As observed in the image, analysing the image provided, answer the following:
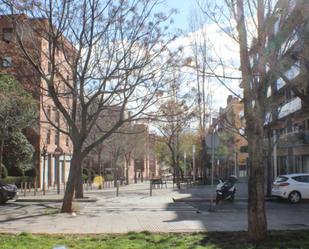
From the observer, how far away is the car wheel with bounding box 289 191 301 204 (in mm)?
27469

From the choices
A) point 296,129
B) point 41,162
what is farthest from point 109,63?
point 41,162

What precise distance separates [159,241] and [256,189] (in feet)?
7.37

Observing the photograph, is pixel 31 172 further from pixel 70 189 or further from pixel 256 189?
pixel 256 189

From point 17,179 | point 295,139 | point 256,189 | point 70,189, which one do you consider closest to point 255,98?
point 256,189

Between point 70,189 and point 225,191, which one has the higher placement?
point 70,189

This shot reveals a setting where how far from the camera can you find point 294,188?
27656mm

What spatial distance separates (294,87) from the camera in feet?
48.5

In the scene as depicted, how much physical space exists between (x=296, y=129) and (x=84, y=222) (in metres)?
31.5

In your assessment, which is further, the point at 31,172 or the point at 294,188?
the point at 31,172

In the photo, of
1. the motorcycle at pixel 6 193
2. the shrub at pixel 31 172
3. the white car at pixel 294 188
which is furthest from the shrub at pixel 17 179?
the white car at pixel 294 188

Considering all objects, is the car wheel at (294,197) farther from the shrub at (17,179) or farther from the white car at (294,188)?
the shrub at (17,179)

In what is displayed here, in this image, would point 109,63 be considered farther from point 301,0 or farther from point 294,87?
point 301,0

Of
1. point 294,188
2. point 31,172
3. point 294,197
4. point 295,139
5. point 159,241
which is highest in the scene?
point 295,139

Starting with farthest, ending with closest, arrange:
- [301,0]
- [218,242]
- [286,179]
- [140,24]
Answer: [286,179] → [140,24] → [301,0] → [218,242]
